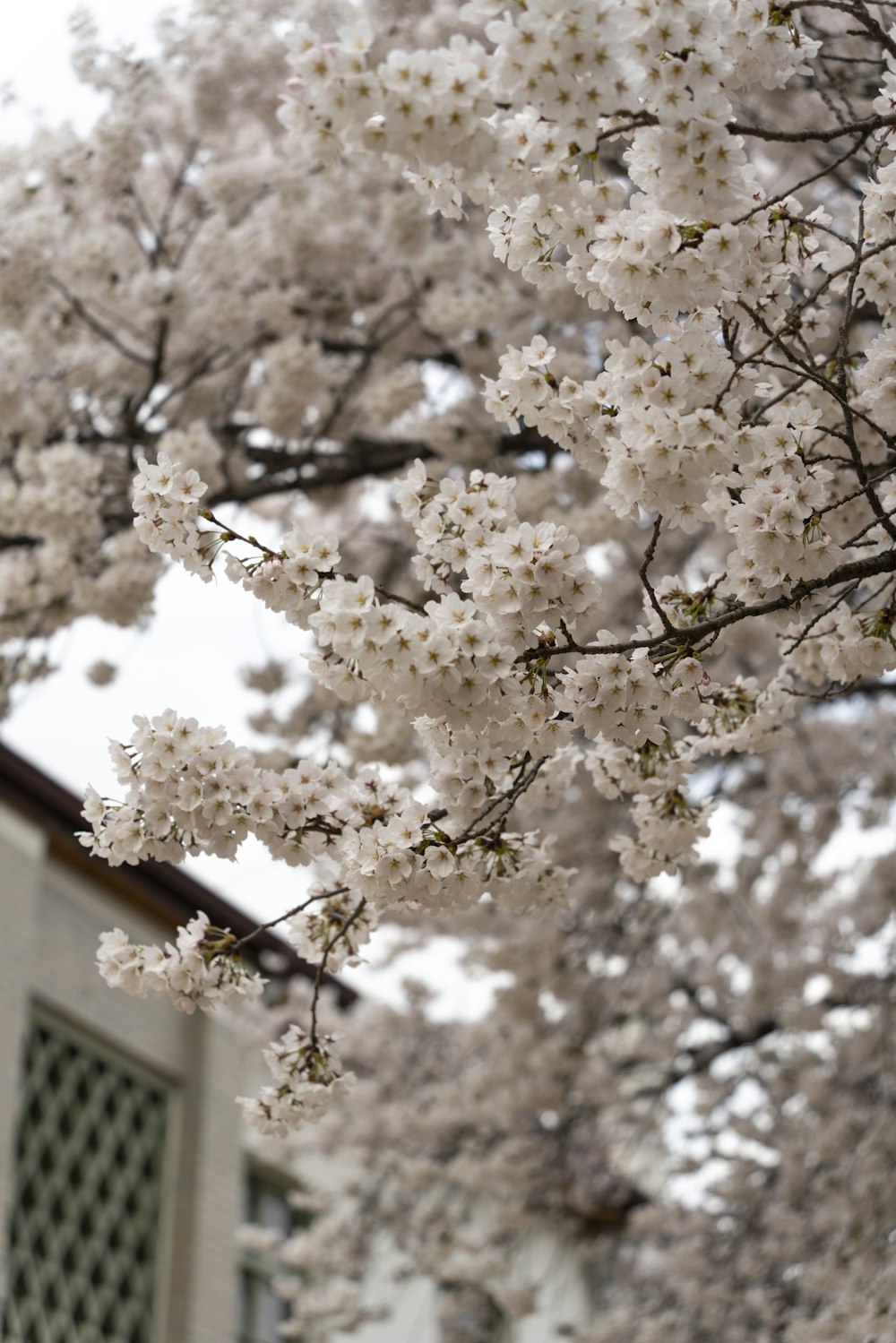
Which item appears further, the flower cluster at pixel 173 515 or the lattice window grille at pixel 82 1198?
the lattice window grille at pixel 82 1198

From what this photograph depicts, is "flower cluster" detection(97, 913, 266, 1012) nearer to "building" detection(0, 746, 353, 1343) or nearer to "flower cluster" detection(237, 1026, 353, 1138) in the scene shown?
"flower cluster" detection(237, 1026, 353, 1138)

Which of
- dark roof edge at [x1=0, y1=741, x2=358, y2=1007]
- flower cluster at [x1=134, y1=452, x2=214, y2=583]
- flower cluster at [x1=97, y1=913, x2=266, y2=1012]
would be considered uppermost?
dark roof edge at [x1=0, y1=741, x2=358, y2=1007]

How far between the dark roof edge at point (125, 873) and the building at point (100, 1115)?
1 cm

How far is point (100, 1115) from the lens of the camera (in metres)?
10.1

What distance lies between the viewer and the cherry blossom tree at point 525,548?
2.83 m

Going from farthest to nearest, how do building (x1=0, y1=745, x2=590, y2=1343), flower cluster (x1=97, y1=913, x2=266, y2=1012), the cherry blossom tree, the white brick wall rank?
the white brick wall → building (x1=0, y1=745, x2=590, y2=1343) → flower cluster (x1=97, y1=913, x2=266, y2=1012) → the cherry blossom tree

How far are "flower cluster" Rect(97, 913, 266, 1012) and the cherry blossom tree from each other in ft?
0.03

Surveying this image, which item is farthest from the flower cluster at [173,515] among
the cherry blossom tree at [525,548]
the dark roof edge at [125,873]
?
the dark roof edge at [125,873]

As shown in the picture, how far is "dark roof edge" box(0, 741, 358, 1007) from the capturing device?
9.48 metres

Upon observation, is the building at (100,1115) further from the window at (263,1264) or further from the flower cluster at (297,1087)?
the flower cluster at (297,1087)

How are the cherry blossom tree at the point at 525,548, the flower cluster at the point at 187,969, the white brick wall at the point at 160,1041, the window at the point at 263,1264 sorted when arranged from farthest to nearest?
the window at the point at 263,1264 < the white brick wall at the point at 160,1041 < the flower cluster at the point at 187,969 < the cherry blossom tree at the point at 525,548

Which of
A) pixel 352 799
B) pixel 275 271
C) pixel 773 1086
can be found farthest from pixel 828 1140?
pixel 352 799

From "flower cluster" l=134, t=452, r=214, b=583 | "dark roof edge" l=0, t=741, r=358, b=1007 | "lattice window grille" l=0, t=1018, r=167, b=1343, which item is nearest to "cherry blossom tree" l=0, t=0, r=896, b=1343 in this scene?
"flower cluster" l=134, t=452, r=214, b=583

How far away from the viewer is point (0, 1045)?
Result: 884 cm
